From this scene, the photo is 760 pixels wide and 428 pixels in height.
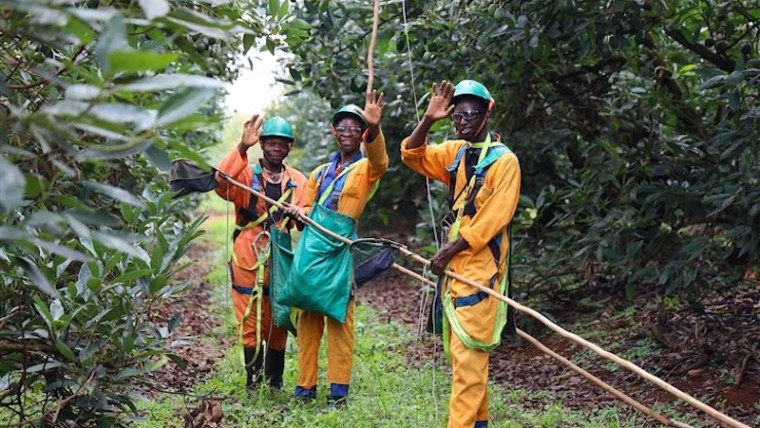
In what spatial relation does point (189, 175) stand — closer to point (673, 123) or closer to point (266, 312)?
point (266, 312)

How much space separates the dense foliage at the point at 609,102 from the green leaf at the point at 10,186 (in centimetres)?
385

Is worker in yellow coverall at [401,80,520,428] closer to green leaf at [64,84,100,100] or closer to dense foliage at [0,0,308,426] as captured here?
dense foliage at [0,0,308,426]

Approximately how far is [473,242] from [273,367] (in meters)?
2.36

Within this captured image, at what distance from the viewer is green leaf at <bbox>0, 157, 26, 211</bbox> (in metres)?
1.75

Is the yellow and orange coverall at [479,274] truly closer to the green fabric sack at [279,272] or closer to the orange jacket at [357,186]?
the orange jacket at [357,186]

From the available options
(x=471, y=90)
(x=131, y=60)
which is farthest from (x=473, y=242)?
(x=131, y=60)

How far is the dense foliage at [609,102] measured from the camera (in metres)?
5.39

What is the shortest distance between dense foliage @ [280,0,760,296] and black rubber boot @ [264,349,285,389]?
2.10 metres

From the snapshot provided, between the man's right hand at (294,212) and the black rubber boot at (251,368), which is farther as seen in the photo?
the black rubber boot at (251,368)

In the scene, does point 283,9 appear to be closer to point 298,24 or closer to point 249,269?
point 298,24

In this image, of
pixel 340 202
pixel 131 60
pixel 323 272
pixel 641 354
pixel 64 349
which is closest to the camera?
pixel 131 60

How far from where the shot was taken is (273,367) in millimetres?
6285

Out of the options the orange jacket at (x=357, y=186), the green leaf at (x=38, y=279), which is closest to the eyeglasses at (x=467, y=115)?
the orange jacket at (x=357, y=186)

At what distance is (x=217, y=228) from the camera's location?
22359 millimetres
